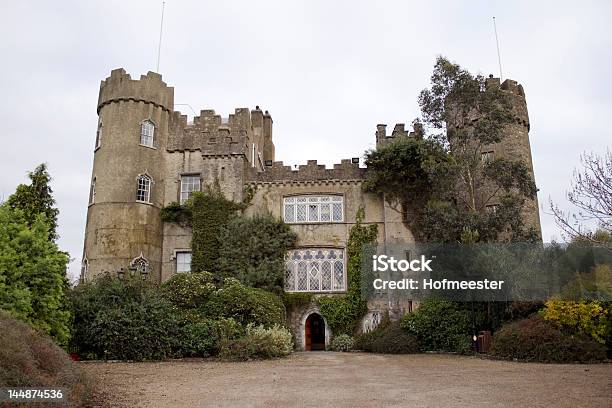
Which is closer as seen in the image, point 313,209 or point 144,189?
point 144,189

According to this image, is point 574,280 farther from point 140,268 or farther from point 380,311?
point 140,268

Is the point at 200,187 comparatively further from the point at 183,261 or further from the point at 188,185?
the point at 183,261

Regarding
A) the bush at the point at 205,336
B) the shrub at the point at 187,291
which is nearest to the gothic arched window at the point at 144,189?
the shrub at the point at 187,291

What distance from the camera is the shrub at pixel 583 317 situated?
1598cm

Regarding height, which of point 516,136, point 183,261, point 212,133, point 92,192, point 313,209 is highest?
point 212,133

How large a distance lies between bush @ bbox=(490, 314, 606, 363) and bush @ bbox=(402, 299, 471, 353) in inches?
130

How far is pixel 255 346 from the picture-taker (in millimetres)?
17953

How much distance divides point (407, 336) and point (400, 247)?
5733 millimetres

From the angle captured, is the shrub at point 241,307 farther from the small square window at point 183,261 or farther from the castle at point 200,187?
the small square window at point 183,261

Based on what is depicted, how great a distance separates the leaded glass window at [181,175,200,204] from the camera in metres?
27.4

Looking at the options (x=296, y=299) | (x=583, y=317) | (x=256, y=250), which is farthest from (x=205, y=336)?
(x=583, y=317)

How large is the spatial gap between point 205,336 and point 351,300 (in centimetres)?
881

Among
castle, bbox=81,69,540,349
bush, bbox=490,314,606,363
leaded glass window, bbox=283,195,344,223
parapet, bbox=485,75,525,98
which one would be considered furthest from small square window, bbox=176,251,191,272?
parapet, bbox=485,75,525,98

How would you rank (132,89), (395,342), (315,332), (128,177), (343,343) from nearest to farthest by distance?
(395,342) < (343,343) < (128,177) < (315,332) < (132,89)
